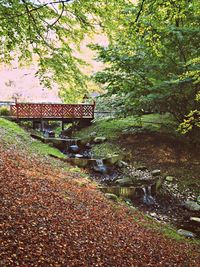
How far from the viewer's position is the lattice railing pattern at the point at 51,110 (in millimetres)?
16391

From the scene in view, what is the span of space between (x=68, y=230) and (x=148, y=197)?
Result: 499 cm

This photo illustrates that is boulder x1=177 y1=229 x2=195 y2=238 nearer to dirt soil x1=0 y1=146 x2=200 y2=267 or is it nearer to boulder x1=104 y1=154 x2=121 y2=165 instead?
dirt soil x1=0 y1=146 x2=200 y2=267

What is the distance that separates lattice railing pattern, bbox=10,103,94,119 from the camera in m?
16.4

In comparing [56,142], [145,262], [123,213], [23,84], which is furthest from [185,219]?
[23,84]

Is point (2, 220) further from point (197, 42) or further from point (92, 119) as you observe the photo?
point (92, 119)

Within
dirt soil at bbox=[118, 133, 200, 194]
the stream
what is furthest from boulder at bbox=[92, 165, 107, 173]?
dirt soil at bbox=[118, 133, 200, 194]

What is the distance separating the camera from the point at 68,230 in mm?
4250

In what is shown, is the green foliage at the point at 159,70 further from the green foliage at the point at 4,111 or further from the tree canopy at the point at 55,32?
the green foliage at the point at 4,111

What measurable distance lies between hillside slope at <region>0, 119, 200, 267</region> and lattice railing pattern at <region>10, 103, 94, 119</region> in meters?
9.85

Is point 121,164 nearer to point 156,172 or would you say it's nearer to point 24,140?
point 156,172

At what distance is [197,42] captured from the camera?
9781mm

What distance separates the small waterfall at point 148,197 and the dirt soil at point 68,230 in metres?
1.75

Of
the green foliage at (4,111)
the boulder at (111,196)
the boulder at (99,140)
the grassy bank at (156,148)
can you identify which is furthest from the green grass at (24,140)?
the boulder at (111,196)

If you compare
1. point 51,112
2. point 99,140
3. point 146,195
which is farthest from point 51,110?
point 146,195
